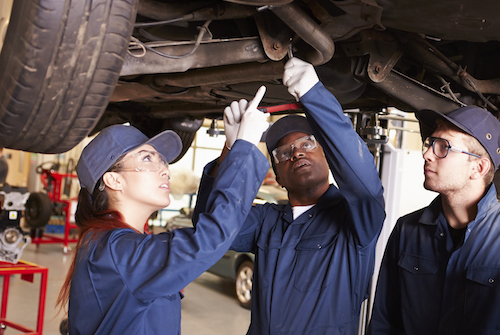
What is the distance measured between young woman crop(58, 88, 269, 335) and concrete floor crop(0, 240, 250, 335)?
103 inches

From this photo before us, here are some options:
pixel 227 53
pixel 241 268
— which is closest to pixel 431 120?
pixel 227 53

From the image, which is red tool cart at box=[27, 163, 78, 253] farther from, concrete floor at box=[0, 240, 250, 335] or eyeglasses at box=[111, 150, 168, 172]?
eyeglasses at box=[111, 150, 168, 172]

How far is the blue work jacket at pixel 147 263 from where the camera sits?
1182mm

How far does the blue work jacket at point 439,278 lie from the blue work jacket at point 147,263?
0.66 metres

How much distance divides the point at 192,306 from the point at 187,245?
4218 millimetres

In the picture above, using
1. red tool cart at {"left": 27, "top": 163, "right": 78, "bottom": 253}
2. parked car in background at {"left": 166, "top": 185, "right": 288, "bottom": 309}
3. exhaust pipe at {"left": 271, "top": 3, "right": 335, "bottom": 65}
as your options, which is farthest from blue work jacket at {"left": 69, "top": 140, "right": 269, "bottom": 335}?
red tool cart at {"left": 27, "top": 163, "right": 78, "bottom": 253}

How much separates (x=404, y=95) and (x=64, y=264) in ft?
19.2

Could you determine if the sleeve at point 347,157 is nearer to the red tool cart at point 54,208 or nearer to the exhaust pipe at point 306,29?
the exhaust pipe at point 306,29

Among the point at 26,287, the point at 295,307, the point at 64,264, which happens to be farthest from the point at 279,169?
the point at 64,264

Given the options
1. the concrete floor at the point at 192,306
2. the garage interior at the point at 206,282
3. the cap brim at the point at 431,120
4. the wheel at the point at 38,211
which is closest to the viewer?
the cap brim at the point at 431,120

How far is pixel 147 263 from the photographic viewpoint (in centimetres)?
119

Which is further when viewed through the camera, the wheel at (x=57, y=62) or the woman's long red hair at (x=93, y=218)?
the woman's long red hair at (x=93, y=218)

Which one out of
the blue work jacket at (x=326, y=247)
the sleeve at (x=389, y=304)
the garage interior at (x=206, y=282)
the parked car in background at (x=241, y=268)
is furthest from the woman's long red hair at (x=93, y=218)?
the parked car in background at (x=241, y=268)

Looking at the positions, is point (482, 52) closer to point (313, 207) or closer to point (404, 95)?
point (404, 95)
